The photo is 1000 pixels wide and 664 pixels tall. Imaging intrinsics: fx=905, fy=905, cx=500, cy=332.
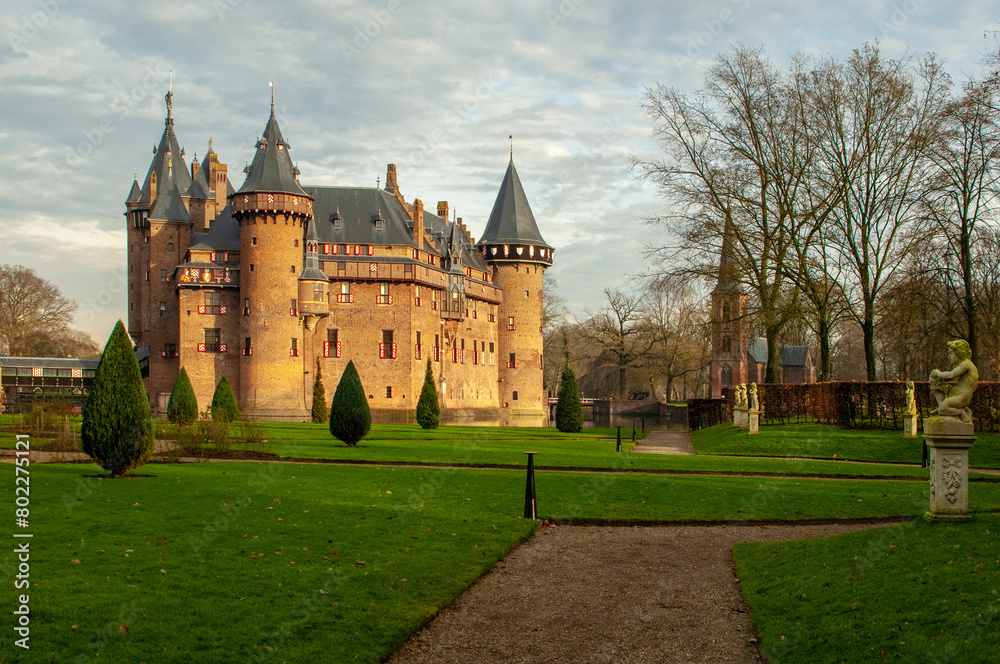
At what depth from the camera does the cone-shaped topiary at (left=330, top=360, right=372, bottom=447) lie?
87.4 ft

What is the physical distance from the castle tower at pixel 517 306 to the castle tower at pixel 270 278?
19336 millimetres

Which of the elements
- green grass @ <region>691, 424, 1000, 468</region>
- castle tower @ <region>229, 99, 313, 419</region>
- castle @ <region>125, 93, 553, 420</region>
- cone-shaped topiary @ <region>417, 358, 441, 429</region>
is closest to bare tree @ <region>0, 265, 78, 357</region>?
castle @ <region>125, 93, 553, 420</region>

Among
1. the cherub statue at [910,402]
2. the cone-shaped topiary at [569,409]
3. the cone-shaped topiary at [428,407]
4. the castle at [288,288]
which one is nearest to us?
the cherub statue at [910,402]

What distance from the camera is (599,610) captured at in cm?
803

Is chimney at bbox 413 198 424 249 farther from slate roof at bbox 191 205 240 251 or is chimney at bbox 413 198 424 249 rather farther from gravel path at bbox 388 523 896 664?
gravel path at bbox 388 523 896 664

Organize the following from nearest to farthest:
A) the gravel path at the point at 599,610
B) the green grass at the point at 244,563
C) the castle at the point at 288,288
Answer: the green grass at the point at 244,563, the gravel path at the point at 599,610, the castle at the point at 288,288

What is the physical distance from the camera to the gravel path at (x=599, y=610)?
6.79 m

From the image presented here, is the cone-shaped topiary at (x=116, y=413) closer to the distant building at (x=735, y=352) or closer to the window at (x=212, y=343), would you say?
the distant building at (x=735, y=352)

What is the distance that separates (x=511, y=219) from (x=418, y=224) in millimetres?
10446

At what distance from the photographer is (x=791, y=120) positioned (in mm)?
30688

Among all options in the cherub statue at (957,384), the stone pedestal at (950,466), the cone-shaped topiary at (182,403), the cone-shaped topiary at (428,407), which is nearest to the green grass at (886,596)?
the stone pedestal at (950,466)

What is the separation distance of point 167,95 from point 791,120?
4718 centimetres

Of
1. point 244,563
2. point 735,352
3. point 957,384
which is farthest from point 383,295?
point 957,384

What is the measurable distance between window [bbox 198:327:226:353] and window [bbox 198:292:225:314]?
3.39 feet
